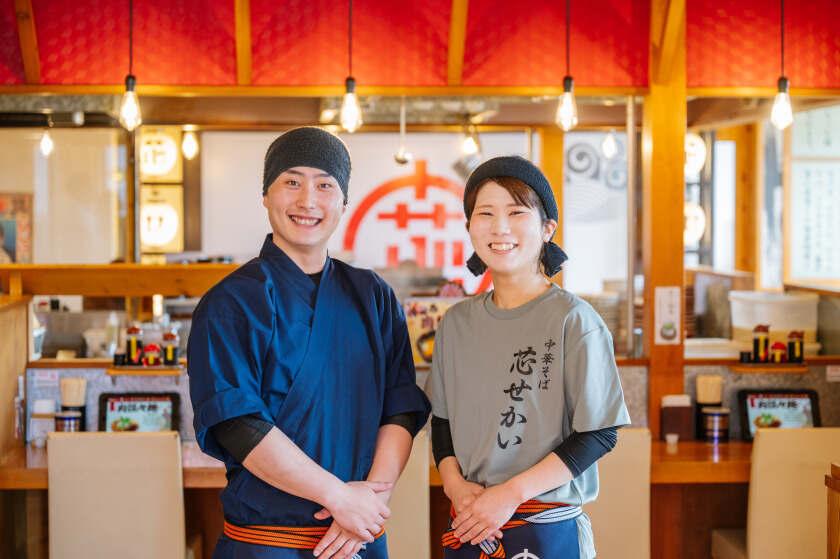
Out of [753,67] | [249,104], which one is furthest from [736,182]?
[249,104]

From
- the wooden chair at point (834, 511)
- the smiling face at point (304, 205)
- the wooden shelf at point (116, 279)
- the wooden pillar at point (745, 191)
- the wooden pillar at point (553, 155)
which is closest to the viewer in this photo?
the smiling face at point (304, 205)

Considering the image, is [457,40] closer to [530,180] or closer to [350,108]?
[350,108]

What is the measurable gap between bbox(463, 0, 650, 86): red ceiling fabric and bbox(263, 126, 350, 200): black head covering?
266 centimetres

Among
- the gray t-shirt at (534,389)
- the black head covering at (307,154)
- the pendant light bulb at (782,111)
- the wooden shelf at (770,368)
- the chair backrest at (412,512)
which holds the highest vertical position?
the pendant light bulb at (782,111)

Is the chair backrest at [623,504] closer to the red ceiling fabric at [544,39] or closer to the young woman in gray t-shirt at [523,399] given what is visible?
the young woman in gray t-shirt at [523,399]

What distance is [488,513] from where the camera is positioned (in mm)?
2055

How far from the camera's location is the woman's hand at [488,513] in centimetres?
205

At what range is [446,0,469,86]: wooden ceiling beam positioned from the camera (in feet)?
14.3

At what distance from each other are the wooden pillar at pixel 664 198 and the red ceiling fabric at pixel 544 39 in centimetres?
20

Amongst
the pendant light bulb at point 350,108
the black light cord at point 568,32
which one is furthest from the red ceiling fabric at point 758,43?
the pendant light bulb at point 350,108

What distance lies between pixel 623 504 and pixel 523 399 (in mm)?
1562

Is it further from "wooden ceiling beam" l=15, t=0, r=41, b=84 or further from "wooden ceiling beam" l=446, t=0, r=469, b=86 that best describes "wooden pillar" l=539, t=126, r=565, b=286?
"wooden ceiling beam" l=15, t=0, r=41, b=84

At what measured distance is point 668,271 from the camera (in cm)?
447

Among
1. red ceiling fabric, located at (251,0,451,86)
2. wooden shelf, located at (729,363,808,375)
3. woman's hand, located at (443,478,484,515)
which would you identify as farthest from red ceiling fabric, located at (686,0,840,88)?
woman's hand, located at (443,478,484,515)
